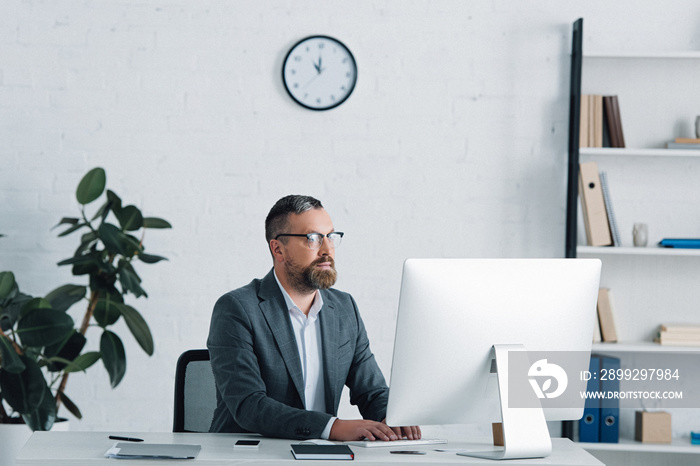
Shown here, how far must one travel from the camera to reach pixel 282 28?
10.8 feet

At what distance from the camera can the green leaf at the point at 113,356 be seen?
2859 mm

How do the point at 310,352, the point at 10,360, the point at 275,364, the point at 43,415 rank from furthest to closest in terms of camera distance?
the point at 43,415 < the point at 10,360 < the point at 310,352 < the point at 275,364

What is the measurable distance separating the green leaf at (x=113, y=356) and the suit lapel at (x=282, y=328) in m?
1.04

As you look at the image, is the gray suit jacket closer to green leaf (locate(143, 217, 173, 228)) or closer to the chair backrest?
the chair backrest

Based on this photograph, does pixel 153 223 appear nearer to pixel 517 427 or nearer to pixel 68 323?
pixel 68 323

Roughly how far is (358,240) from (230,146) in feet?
2.20

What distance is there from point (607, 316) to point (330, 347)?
4.84 ft

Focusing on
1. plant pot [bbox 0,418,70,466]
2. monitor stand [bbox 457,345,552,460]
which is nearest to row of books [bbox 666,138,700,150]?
monitor stand [bbox 457,345,552,460]

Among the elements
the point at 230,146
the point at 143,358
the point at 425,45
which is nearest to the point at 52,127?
the point at 230,146

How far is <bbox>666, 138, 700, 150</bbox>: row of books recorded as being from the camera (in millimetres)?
3156

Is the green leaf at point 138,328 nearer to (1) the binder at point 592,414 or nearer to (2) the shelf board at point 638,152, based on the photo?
(1) the binder at point 592,414

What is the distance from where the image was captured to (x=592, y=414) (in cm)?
307

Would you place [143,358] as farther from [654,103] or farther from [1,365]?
[654,103]

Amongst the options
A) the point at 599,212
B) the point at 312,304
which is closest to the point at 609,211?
the point at 599,212
